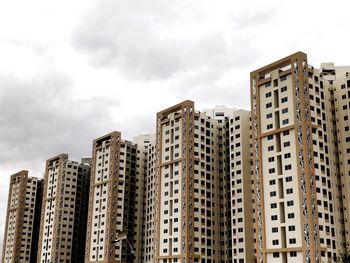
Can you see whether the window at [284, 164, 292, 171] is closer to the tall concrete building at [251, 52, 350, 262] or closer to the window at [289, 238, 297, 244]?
the tall concrete building at [251, 52, 350, 262]

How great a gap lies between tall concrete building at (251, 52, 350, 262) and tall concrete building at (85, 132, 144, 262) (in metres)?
41.6

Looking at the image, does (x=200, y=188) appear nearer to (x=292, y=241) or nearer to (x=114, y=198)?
(x=114, y=198)

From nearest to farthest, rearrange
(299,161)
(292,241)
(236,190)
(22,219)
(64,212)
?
1. (292,241)
2. (299,161)
3. (236,190)
4. (64,212)
5. (22,219)

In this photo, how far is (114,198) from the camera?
110375mm

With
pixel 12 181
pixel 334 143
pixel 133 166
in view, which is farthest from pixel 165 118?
pixel 12 181

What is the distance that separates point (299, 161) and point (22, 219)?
92.1 meters

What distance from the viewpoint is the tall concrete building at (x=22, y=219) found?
138 meters

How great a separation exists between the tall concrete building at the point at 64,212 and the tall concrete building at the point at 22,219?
13.9 meters

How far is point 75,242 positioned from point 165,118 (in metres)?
44.9

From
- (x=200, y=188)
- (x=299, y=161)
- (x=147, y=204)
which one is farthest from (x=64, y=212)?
(x=299, y=161)

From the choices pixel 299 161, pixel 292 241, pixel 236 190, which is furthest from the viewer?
pixel 236 190

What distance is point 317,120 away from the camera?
75.5m

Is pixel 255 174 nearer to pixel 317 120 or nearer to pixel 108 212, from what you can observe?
pixel 317 120

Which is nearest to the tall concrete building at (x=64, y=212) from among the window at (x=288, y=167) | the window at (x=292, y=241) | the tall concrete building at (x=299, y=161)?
the tall concrete building at (x=299, y=161)
